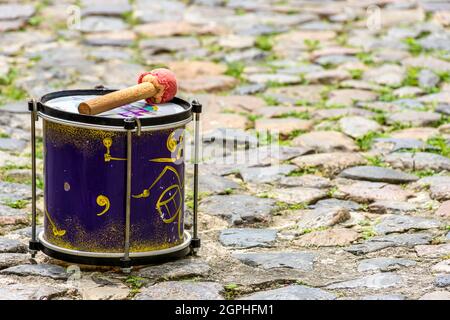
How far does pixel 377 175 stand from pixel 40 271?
2.21 metres

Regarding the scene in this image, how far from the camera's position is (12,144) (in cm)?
654

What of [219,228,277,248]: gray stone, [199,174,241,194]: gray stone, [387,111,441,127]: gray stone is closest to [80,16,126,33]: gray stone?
[387,111,441,127]: gray stone

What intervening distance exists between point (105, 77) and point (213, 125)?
1402 mm

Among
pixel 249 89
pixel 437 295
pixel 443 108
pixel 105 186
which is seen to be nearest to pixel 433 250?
pixel 437 295

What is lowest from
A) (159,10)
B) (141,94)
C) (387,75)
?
(387,75)

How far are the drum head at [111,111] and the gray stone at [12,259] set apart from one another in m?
0.65

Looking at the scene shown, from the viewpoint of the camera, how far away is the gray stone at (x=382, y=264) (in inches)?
183

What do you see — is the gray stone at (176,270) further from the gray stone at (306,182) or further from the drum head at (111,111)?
the gray stone at (306,182)

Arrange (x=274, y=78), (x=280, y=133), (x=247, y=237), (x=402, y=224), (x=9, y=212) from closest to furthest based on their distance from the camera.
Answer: (x=247, y=237), (x=402, y=224), (x=9, y=212), (x=280, y=133), (x=274, y=78)

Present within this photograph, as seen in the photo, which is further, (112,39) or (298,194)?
(112,39)

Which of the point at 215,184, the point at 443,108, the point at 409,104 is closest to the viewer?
the point at 215,184

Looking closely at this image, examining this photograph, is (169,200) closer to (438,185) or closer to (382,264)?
(382,264)

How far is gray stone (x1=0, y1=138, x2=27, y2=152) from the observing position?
21.2 ft

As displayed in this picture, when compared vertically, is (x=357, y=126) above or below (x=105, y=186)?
below
